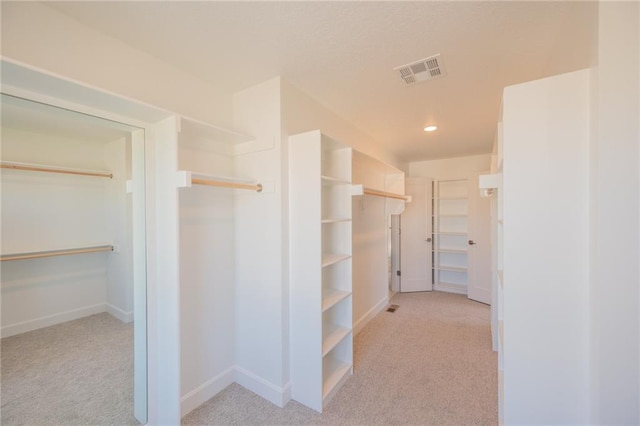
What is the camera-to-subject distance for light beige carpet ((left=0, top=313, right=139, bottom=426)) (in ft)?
4.55


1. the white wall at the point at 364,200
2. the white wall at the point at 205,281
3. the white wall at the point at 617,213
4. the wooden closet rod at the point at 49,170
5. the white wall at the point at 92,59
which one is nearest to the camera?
the white wall at the point at 617,213

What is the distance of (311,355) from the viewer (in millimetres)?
1917

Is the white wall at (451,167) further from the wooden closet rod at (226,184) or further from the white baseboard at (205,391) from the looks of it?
the white baseboard at (205,391)

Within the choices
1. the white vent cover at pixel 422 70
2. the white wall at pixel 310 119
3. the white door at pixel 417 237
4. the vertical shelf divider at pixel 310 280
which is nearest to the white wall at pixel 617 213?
the white vent cover at pixel 422 70

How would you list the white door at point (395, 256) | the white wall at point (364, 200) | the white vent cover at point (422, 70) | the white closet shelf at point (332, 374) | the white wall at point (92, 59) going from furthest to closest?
the white door at point (395, 256) → the white wall at point (364, 200) → the white closet shelf at point (332, 374) → the white vent cover at point (422, 70) → the white wall at point (92, 59)

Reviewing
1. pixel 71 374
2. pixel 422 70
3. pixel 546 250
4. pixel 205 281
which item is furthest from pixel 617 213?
pixel 71 374

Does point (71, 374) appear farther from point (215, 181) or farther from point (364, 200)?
point (364, 200)

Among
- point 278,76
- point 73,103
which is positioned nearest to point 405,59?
point 278,76

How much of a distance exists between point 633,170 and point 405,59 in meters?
1.33

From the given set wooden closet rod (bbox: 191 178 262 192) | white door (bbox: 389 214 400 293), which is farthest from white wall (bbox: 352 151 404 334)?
wooden closet rod (bbox: 191 178 262 192)

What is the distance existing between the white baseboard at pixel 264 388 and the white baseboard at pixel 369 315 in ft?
4.39

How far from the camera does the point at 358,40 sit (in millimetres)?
1540

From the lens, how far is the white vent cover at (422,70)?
175 centimetres

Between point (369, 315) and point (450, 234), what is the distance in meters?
2.52
